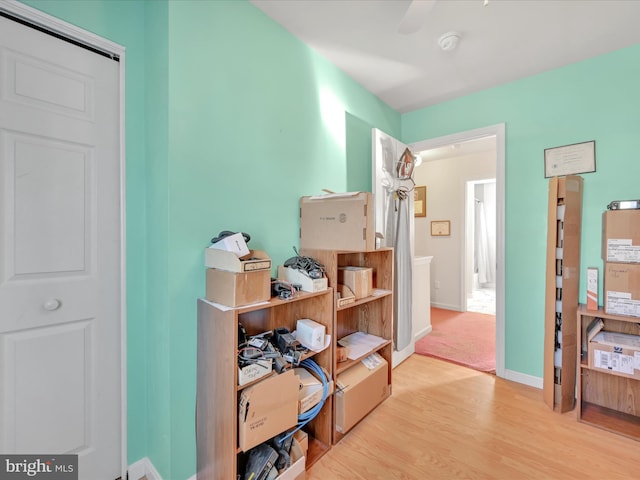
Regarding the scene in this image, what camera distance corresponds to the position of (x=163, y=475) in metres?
1.31

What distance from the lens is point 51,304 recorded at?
1.18 m

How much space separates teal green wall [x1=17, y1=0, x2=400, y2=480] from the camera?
1278mm

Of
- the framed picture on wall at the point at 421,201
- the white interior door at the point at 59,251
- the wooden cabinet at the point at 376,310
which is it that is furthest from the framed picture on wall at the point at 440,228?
the white interior door at the point at 59,251

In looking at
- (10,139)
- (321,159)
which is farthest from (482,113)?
(10,139)

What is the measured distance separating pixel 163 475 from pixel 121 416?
34cm

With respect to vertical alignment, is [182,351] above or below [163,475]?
above

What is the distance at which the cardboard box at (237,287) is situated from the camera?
1176mm

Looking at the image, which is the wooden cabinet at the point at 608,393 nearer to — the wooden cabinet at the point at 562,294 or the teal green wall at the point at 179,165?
the wooden cabinet at the point at 562,294

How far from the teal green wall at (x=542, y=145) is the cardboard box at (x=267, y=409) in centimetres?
217

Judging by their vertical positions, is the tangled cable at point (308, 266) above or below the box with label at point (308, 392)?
above

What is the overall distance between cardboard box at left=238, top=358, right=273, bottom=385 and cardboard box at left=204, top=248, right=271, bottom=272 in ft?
1.35

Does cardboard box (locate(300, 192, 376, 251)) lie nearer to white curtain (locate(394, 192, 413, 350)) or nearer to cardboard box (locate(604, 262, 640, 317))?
white curtain (locate(394, 192, 413, 350))

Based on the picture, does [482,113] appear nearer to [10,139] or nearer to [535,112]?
[535,112]

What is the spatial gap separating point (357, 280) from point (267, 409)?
951 mm
